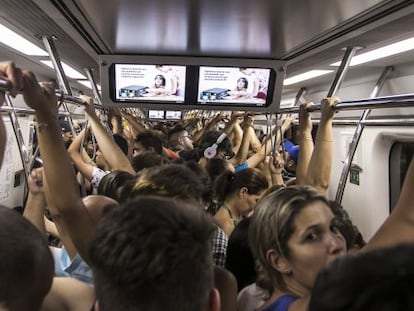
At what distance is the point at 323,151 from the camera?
2312mm

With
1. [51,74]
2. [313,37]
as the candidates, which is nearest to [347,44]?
[313,37]

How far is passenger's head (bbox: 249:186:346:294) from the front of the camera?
144 centimetres

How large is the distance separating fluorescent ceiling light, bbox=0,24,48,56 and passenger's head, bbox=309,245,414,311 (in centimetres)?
280

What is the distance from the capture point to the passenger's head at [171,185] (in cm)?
173

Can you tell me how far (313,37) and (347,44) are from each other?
299 mm

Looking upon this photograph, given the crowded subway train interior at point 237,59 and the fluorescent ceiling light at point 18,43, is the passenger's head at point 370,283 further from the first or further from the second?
the fluorescent ceiling light at point 18,43

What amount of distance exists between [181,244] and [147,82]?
2684 millimetres

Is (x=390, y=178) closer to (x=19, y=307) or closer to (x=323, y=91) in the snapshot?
(x=323, y=91)

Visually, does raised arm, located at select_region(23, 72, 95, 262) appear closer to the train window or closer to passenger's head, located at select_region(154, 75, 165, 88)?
passenger's head, located at select_region(154, 75, 165, 88)

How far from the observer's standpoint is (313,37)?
2.88 meters

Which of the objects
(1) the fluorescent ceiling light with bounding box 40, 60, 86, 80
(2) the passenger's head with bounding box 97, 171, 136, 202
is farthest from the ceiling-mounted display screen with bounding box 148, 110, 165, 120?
(2) the passenger's head with bounding box 97, 171, 136, 202

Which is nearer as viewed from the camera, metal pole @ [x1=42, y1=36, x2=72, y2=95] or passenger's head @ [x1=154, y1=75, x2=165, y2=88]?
metal pole @ [x1=42, y1=36, x2=72, y2=95]

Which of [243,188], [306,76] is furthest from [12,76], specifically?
[306,76]

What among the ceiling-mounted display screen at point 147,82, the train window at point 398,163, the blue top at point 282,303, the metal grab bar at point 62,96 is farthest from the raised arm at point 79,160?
the train window at point 398,163
